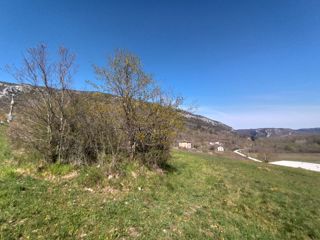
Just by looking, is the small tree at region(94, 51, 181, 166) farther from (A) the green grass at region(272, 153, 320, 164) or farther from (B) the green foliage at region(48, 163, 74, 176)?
(A) the green grass at region(272, 153, 320, 164)

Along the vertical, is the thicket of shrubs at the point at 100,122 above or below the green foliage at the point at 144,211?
above

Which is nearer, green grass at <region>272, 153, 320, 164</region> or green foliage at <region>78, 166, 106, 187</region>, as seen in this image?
green foliage at <region>78, 166, 106, 187</region>

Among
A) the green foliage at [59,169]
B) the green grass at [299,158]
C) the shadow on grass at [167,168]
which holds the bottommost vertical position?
the green grass at [299,158]

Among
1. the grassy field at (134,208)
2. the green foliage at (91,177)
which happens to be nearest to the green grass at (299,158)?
the grassy field at (134,208)

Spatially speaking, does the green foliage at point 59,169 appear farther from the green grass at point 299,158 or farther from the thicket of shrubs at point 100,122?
the green grass at point 299,158

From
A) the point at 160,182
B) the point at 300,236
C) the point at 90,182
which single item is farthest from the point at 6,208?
the point at 300,236

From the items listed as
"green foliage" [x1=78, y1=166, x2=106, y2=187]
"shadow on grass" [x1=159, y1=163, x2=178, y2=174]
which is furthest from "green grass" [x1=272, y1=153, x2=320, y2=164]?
"green foliage" [x1=78, y1=166, x2=106, y2=187]

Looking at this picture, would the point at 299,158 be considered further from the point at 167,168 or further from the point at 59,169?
the point at 59,169

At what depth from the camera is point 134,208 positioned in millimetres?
5363

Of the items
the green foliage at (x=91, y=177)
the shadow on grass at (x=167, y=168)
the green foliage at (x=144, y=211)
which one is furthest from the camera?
the shadow on grass at (x=167, y=168)

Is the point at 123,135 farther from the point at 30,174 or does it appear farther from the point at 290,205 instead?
the point at 290,205

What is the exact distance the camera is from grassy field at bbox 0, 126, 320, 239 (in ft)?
13.8

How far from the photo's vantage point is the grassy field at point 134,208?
13.8ft

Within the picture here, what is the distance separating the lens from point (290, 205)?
7656mm
